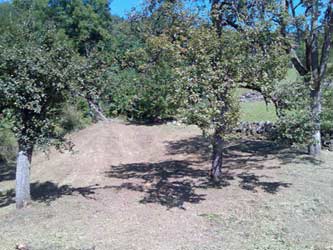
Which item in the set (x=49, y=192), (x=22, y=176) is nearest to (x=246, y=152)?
(x=49, y=192)

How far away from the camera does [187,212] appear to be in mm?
6871

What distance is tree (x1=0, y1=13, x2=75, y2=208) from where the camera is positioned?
21.2 ft

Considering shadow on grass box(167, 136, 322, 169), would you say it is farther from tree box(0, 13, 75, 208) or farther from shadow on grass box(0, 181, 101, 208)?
tree box(0, 13, 75, 208)

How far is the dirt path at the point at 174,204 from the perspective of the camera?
5777mm

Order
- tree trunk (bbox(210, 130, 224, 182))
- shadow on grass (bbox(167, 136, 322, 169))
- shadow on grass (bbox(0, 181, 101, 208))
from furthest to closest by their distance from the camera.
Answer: shadow on grass (bbox(167, 136, 322, 169)) → tree trunk (bbox(210, 130, 224, 182)) → shadow on grass (bbox(0, 181, 101, 208))

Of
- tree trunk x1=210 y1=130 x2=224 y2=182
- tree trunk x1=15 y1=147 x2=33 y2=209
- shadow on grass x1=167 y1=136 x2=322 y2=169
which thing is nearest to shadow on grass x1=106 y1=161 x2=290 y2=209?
tree trunk x1=210 y1=130 x2=224 y2=182

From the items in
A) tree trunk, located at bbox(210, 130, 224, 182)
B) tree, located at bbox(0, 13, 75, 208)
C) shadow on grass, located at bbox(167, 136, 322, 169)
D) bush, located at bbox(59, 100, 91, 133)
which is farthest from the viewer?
bush, located at bbox(59, 100, 91, 133)

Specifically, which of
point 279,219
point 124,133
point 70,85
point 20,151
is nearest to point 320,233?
point 279,219

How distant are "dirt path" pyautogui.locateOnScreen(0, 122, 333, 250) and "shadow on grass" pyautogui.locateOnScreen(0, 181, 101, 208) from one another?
2cm

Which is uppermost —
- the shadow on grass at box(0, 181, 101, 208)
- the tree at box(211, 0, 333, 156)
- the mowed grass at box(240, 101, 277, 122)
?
the tree at box(211, 0, 333, 156)

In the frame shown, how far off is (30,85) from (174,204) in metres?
3.20

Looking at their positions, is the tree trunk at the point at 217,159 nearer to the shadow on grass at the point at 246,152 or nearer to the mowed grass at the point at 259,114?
the shadow on grass at the point at 246,152

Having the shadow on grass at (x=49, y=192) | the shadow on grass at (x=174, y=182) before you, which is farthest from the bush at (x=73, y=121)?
the shadow on grass at (x=49, y=192)

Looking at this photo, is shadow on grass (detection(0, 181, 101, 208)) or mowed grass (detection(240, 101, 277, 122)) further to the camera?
mowed grass (detection(240, 101, 277, 122))
